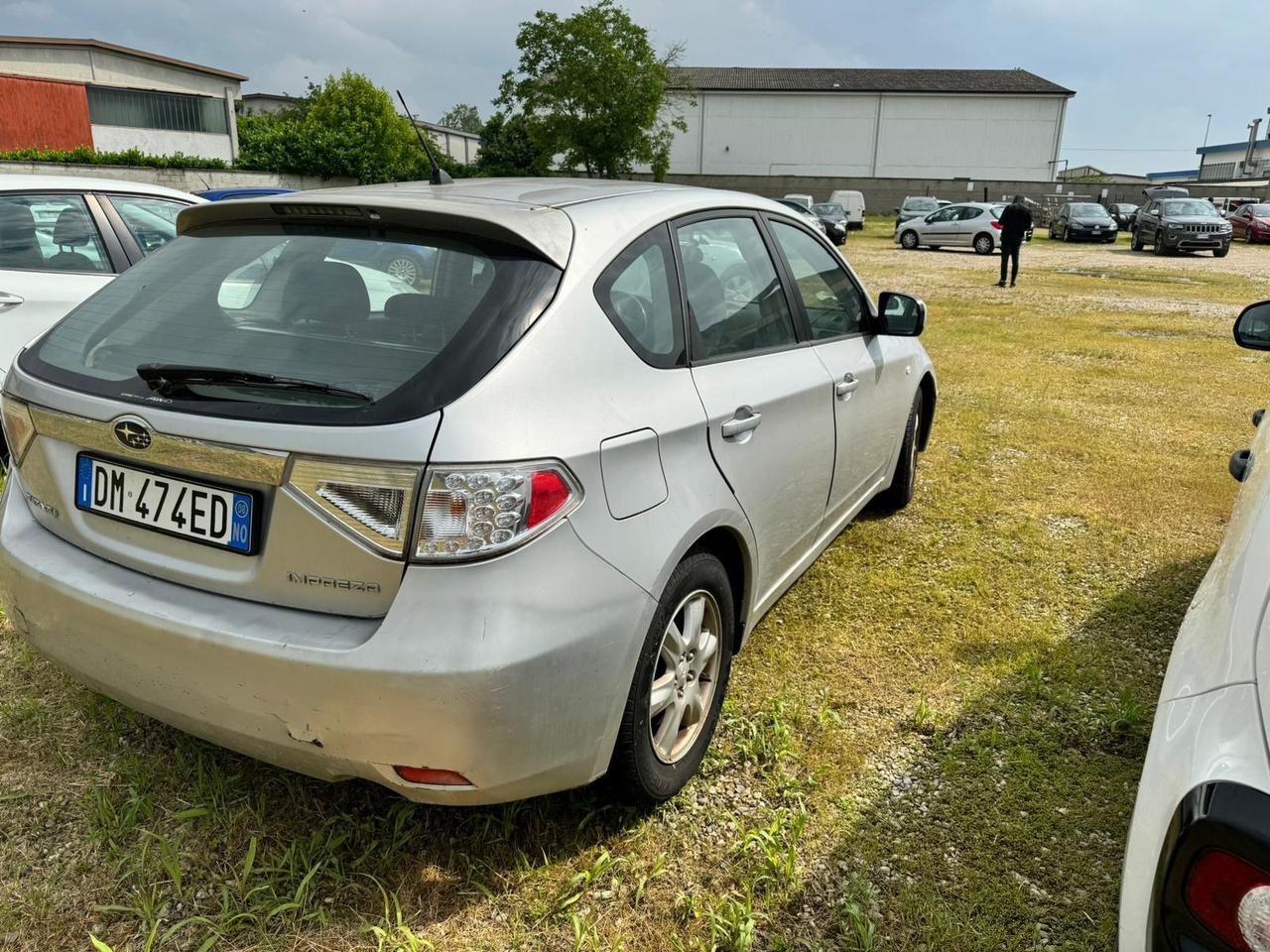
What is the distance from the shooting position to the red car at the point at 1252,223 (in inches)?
1199

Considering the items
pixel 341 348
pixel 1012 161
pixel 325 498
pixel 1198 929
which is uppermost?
pixel 1012 161

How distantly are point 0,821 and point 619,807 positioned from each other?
5.41 ft

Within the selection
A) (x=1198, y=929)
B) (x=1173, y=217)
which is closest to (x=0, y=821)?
(x=1198, y=929)

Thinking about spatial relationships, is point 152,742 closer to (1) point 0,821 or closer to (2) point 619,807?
(1) point 0,821

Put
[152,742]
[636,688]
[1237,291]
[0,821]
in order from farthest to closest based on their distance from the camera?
[1237,291]
[152,742]
[0,821]
[636,688]

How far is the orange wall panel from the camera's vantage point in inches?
1264


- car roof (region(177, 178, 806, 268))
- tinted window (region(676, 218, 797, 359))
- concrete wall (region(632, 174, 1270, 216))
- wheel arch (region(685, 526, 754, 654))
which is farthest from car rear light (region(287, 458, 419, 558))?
concrete wall (region(632, 174, 1270, 216))

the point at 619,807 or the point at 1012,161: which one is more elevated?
the point at 1012,161

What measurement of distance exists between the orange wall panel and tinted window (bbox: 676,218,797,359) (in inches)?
1521

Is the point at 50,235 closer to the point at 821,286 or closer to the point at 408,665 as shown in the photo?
the point at 821,286

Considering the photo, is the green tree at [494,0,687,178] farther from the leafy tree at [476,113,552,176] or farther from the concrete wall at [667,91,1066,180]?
the concrete wall at [667,91,1066,180]

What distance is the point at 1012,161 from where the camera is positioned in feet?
213

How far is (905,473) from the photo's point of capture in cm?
459

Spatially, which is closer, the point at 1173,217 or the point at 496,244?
the point at 496,244
